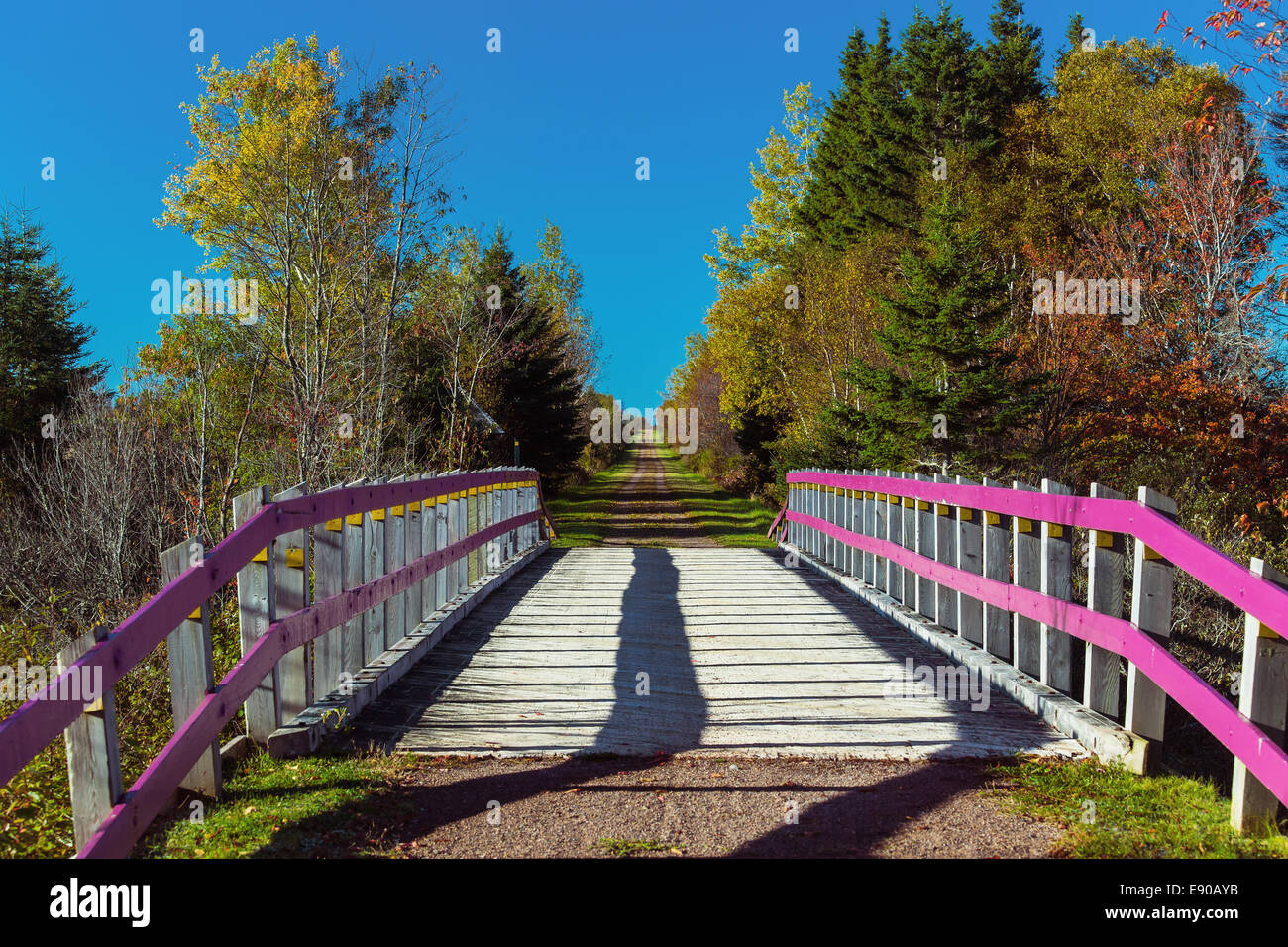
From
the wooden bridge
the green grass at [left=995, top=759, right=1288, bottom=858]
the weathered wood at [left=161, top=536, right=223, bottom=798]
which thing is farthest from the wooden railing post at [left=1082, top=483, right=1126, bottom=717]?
the weathered wood at [left=161, top=536, right=223, bottom=798]

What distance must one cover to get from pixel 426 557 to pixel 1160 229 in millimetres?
27527

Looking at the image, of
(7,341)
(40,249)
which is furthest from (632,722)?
(40,249)

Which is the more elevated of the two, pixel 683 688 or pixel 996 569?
pixel 996 569

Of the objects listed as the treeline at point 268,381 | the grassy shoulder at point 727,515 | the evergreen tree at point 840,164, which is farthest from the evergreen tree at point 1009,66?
the treeline at point 268,381

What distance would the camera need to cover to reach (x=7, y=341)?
29.1m

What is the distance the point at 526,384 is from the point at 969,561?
26865mm

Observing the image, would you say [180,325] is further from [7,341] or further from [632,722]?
[632,722]

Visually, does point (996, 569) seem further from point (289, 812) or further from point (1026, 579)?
point (289, 812)

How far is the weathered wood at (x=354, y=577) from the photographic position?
18.8ft

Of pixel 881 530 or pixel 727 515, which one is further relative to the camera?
pixel 727 515

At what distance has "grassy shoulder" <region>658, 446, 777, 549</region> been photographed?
2292 cm

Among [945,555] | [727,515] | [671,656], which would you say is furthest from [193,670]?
[727,515]

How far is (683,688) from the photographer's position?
6168mm
